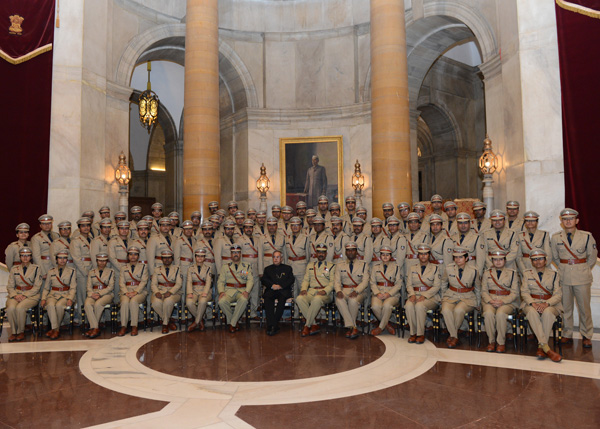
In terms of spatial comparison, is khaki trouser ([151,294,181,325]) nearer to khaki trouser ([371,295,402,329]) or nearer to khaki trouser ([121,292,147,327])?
khaki trouser ([121,292,147,327])

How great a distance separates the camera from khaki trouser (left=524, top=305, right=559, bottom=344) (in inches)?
257

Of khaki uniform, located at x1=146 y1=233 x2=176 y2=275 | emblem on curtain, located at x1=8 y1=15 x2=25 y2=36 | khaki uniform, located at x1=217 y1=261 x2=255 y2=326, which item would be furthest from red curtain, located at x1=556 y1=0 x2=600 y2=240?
emblem on curtain, located at x1=8 y1=15 x2=25 y2=36

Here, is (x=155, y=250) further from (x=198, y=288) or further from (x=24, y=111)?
(x=24, y=111)

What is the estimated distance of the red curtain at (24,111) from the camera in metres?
10.9

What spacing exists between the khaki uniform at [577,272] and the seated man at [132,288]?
6980 mm

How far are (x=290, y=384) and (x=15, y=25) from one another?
1074cm

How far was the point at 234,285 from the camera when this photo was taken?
8930 millimetres

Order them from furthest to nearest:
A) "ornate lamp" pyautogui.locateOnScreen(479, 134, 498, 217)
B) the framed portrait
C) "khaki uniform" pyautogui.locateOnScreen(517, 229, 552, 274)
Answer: the framed portrait → "ornate lamp" pyautogui.locateOnScreen(479, 134, 498, 217) → "khaki uniform" pyautogui.locateOnScreen(517, 229, 552, 274)

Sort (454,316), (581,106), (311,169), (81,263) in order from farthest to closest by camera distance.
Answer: (311,169), (581,106), (81,263), (454,316)

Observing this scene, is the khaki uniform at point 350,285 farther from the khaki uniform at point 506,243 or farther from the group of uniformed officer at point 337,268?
the khaki uniform at point 506,243

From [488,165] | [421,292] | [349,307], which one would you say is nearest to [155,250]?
[349,307]

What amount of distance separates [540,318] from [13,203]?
10747 mm

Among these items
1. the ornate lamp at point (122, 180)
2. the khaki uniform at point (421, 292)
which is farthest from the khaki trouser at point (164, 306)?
the ornate lamp at point (122, 180)

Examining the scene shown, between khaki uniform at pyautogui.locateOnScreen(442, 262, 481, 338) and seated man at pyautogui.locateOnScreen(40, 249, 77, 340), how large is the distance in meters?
6.35
